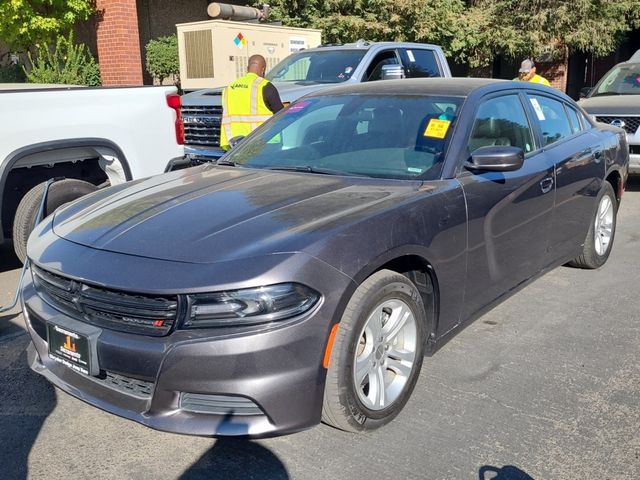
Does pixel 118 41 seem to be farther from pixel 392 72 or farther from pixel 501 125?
pixel 501 125

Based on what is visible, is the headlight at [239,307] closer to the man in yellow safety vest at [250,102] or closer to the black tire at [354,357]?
the black tire at [354,357]

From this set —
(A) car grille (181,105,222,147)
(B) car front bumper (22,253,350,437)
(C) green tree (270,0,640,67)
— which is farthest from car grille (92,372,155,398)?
(C) green tree (270,0,640,67)

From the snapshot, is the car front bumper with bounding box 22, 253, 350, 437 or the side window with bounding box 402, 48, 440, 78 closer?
the car front bumper with bounding box 22, 253, 350, 437

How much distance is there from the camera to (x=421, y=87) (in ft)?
14.2

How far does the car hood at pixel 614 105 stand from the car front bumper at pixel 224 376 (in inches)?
321

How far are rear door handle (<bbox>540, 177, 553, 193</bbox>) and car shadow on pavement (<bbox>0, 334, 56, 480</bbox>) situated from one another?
10.7 ft

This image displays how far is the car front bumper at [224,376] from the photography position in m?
2.62

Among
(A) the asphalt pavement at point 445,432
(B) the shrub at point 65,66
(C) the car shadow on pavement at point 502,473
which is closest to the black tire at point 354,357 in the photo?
(A) the asphalt pavement at point 445,432

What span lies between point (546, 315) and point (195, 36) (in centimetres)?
874

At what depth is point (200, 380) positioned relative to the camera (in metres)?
2.63

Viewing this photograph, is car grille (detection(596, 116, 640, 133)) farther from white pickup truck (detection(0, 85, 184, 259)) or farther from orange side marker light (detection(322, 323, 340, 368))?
orange side marker light (detection(322, 323, 340, 368))

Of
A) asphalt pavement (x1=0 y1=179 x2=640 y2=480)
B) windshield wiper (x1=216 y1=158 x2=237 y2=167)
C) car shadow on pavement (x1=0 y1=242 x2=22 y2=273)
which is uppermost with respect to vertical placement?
windshield wiper (x1=216 y1=158 x2=237 y2=167)

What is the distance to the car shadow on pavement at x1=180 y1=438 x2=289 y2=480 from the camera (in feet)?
9.66

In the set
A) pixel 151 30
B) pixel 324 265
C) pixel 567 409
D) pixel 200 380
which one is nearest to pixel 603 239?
pixel 567 409
